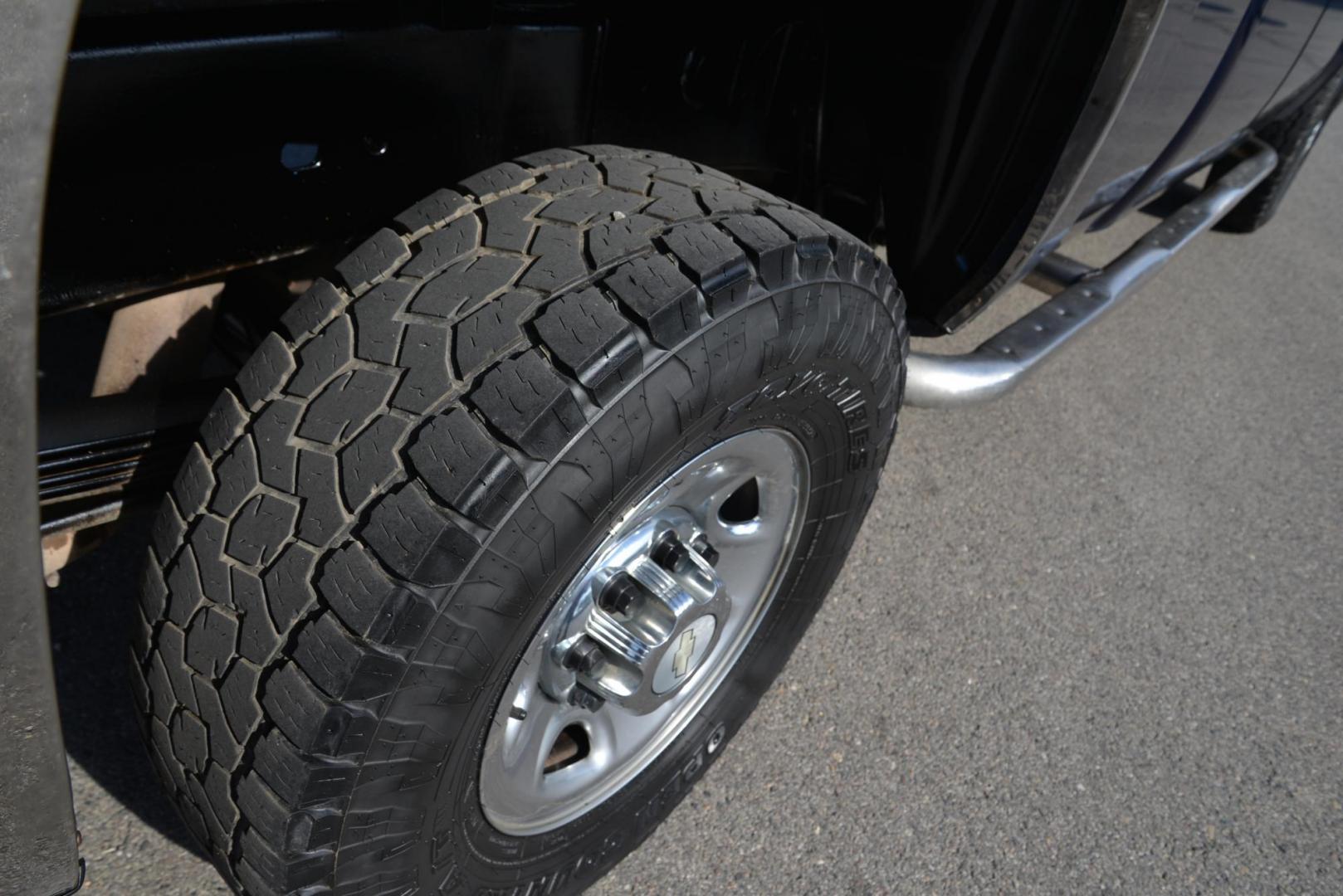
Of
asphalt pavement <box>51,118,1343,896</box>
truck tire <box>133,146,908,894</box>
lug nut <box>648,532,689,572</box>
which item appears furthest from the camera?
asphalt pavement <box>51,118,1343,896</box>

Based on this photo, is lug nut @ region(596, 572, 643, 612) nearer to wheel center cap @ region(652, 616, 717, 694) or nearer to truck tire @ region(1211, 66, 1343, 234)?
wheel center cap @ region(652, 616, 717, 694)

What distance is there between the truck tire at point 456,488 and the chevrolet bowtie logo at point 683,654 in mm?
91

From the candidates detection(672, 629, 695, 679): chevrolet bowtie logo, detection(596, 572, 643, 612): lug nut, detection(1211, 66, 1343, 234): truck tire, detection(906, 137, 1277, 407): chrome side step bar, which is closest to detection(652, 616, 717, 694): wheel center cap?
detection(672, 629, 695, 679): chevrolet bowtie logo

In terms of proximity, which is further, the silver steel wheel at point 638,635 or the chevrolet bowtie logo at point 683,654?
the chevrolet bowtie logo at point 683,654

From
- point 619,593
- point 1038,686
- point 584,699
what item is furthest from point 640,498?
point 1038,686

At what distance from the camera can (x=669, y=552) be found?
154cm

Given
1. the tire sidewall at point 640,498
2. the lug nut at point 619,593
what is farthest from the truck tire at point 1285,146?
the lug nut at point 619,593

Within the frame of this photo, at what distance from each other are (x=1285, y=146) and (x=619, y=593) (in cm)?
398

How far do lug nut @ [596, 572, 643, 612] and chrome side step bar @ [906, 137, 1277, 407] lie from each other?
2.55ft

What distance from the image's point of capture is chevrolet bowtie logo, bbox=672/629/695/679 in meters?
1.60

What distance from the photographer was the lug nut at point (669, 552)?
5.05 ft

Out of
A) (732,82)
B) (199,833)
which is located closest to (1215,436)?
(732,82)

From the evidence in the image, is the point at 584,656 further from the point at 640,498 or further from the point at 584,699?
the point at 640,498

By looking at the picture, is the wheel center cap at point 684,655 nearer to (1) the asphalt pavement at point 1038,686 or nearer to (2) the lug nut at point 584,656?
(2) the lug nut at point 584,656
